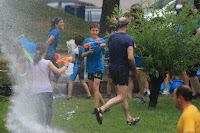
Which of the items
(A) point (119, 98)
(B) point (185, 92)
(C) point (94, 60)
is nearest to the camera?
(B) point (185, 92)

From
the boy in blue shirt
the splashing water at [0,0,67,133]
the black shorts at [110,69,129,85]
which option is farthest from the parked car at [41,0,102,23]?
the black shorts at [110,69,129,85]

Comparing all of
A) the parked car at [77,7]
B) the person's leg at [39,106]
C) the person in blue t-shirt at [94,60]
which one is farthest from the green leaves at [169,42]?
the parked car at [77,7]

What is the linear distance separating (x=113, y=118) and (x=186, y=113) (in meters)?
3.66

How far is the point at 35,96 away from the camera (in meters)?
6.20

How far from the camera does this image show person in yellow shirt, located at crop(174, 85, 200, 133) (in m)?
3.67

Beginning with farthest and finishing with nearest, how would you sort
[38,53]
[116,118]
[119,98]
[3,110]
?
[3,110] < [116,118] < [119,98] < [38,53]

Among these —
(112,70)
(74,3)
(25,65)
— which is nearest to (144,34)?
(112,70)

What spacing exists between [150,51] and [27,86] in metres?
3.20

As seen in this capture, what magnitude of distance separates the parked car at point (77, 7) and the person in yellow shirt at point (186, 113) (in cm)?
2122

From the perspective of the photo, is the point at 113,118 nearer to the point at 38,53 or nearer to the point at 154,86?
the point at 154,86

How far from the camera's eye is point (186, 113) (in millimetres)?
3738

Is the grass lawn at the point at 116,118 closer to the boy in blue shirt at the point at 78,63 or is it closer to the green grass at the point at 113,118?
the green grass at the point at 113,118

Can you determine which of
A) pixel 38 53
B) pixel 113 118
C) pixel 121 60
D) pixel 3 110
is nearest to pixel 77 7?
pixel 3 110

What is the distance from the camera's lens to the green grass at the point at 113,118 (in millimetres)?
6492
